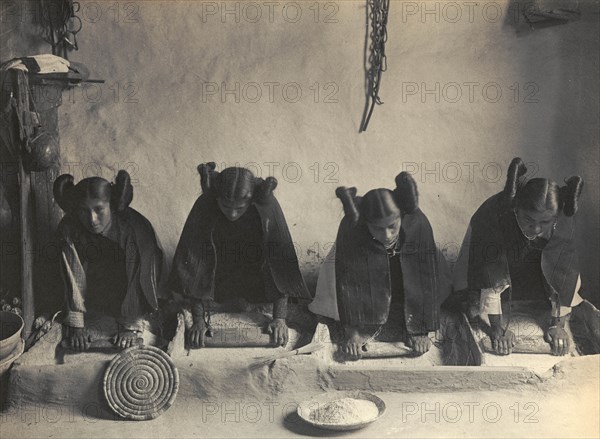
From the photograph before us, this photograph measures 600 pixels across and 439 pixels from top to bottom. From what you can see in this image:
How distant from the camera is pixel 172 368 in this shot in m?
5.04

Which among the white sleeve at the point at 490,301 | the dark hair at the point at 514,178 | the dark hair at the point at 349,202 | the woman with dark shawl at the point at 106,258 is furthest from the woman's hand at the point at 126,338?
the dark hair at the point at 514,178

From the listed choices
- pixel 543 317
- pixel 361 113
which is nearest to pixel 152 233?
pixel 361 113

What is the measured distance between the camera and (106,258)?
548 cm

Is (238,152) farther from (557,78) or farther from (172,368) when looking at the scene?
(557,78)

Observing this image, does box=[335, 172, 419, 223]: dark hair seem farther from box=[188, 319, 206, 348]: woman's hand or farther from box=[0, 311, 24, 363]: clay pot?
box=[0, 311, 24, 363]: clay pot

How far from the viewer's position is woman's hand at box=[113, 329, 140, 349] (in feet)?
17.4

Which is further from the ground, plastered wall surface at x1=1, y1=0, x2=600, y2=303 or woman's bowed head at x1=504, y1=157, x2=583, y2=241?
plastered wall surface at x1=1, y1=0, x2=600, y2=303

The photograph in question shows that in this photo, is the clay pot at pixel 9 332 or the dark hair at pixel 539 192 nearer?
the clay pot at pixel 9 332

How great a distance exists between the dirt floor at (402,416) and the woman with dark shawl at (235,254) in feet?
1.69

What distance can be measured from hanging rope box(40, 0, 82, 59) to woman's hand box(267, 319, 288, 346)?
208cm

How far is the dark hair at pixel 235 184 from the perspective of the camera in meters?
5.29

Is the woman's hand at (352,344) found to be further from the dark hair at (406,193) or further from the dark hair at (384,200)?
the dark hair at (406,193)

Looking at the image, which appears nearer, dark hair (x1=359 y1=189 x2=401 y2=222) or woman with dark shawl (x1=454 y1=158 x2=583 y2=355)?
dark hair (x1=359 y1=189 x2=401 y2=222)

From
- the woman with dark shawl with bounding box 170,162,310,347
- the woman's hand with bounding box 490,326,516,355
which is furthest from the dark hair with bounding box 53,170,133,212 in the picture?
the woman's hand with bounding box 490,326,516,355
